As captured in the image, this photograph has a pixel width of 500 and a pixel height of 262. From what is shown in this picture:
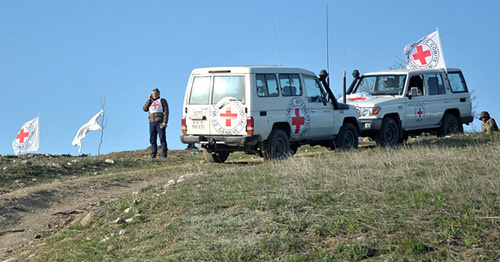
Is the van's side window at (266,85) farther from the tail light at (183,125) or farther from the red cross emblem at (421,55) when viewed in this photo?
the red cross emblem at (421,55)

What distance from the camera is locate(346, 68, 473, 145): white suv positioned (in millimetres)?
18797

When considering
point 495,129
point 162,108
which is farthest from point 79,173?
point 495,129

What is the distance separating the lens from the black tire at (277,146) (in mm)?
15422

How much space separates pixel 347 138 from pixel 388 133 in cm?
183

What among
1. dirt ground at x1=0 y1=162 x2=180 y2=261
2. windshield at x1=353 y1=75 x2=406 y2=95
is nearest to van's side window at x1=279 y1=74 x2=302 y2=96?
dirt ground at x1=0 y1=162 x2=180 y2=261

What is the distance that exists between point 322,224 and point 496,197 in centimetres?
236

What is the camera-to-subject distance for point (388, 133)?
753 inches

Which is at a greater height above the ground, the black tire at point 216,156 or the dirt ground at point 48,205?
the black tire at point 216,156

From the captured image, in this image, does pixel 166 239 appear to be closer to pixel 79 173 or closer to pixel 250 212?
pixel 250 212

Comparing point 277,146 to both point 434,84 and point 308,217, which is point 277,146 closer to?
point 434,84

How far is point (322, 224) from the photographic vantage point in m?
7.96

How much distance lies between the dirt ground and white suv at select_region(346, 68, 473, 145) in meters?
6.26

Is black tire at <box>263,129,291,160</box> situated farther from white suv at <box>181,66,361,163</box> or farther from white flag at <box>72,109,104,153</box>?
white flag at <box>72,109,104,153</box>

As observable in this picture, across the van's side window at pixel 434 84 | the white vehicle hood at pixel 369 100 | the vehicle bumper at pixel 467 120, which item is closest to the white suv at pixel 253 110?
the white vehicle hood at pixel 369 100
